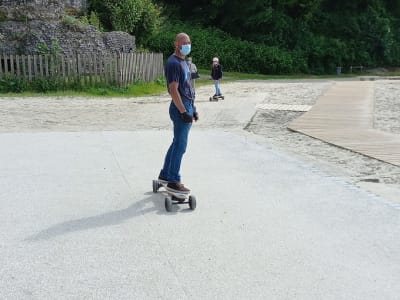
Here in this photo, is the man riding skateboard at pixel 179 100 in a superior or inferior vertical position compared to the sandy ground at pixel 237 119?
superior

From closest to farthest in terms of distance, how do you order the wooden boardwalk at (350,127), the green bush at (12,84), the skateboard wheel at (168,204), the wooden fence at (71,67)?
the skateboard wheel at (168,204), the wooden boardwalk at (350,127), the green bush at (12,84), the wooden fence at (71,67)

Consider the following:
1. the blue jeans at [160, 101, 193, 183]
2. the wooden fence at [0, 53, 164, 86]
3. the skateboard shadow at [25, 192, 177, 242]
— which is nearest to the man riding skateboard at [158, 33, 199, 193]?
the blue jeans at [160, 101, 193, 183]

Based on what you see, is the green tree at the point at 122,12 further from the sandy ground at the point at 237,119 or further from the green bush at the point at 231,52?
the sandy ground at the point at 237,119

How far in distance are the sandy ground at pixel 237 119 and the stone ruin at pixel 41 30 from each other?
4679 mm

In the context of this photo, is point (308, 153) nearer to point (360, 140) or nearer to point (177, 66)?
point (360, 140)

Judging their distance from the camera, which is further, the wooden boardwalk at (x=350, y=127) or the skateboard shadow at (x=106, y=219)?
the wooden boardwalk at (x=350, y=127)

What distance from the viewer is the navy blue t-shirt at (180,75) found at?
6.01m

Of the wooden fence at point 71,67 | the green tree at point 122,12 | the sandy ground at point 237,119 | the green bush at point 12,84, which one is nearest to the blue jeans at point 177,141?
the sandy ground at point 237,119

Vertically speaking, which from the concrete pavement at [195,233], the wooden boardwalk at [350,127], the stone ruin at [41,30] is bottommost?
the concrete pavement at [195,233]

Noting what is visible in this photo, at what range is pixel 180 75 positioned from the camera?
6.05 metres

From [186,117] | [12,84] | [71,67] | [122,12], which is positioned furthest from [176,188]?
[122,12]

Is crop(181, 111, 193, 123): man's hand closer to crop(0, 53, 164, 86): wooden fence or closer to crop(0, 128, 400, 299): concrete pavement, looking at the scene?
crop(0, 128, 400, 299): concrete pavement

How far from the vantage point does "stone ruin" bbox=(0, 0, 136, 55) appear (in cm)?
2150

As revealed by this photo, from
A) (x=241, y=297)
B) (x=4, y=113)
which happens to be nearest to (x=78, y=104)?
(x=4, y=113)
